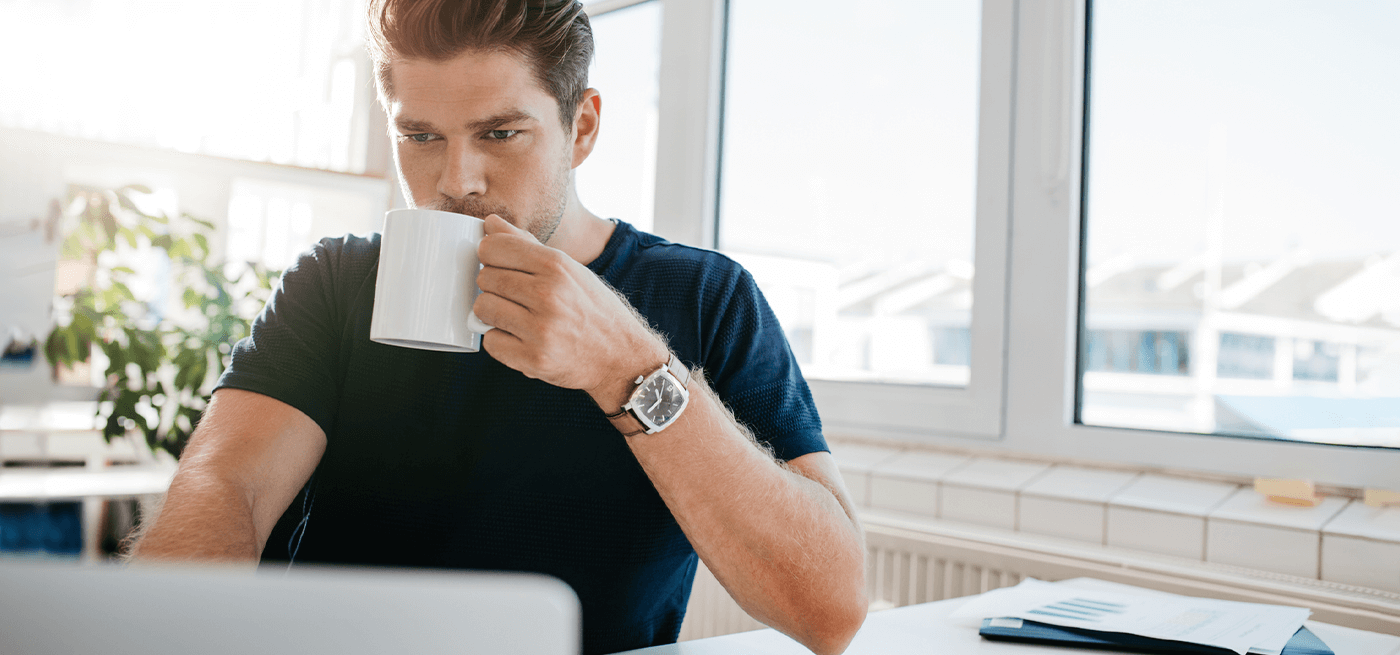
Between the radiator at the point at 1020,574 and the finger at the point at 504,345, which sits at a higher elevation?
the finger at the point at 504,345

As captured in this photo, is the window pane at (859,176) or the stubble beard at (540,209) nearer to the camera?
the stubble beard at (540,209)

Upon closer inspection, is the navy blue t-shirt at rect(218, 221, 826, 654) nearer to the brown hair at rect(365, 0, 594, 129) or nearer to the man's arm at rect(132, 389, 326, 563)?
the man's arm at rect(132, 389, 326, 563)

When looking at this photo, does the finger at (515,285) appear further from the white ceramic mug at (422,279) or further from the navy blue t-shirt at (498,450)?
the navy blue t-shirt at (498,450)

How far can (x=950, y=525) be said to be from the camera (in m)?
1.42

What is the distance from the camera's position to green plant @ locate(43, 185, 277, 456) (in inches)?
72.7

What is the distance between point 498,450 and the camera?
0.92 meters

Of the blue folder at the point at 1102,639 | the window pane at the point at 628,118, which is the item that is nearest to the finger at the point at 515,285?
the blue folder at the point at 1102,639

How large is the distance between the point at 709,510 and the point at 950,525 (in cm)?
80

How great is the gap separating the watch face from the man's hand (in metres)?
0.03

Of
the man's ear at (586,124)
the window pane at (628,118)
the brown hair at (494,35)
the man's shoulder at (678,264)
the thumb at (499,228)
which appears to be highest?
the window pane at (628,118)

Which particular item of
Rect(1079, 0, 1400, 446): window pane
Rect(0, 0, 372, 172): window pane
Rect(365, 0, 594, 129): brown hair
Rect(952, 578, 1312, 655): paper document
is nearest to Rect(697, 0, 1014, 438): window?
Rect(1079, 0, 1400, 446): window pane

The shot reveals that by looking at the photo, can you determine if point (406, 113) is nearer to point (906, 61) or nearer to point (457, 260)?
point (457, 260)

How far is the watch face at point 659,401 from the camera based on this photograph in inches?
27.3

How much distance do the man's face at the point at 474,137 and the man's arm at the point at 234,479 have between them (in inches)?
10.6
